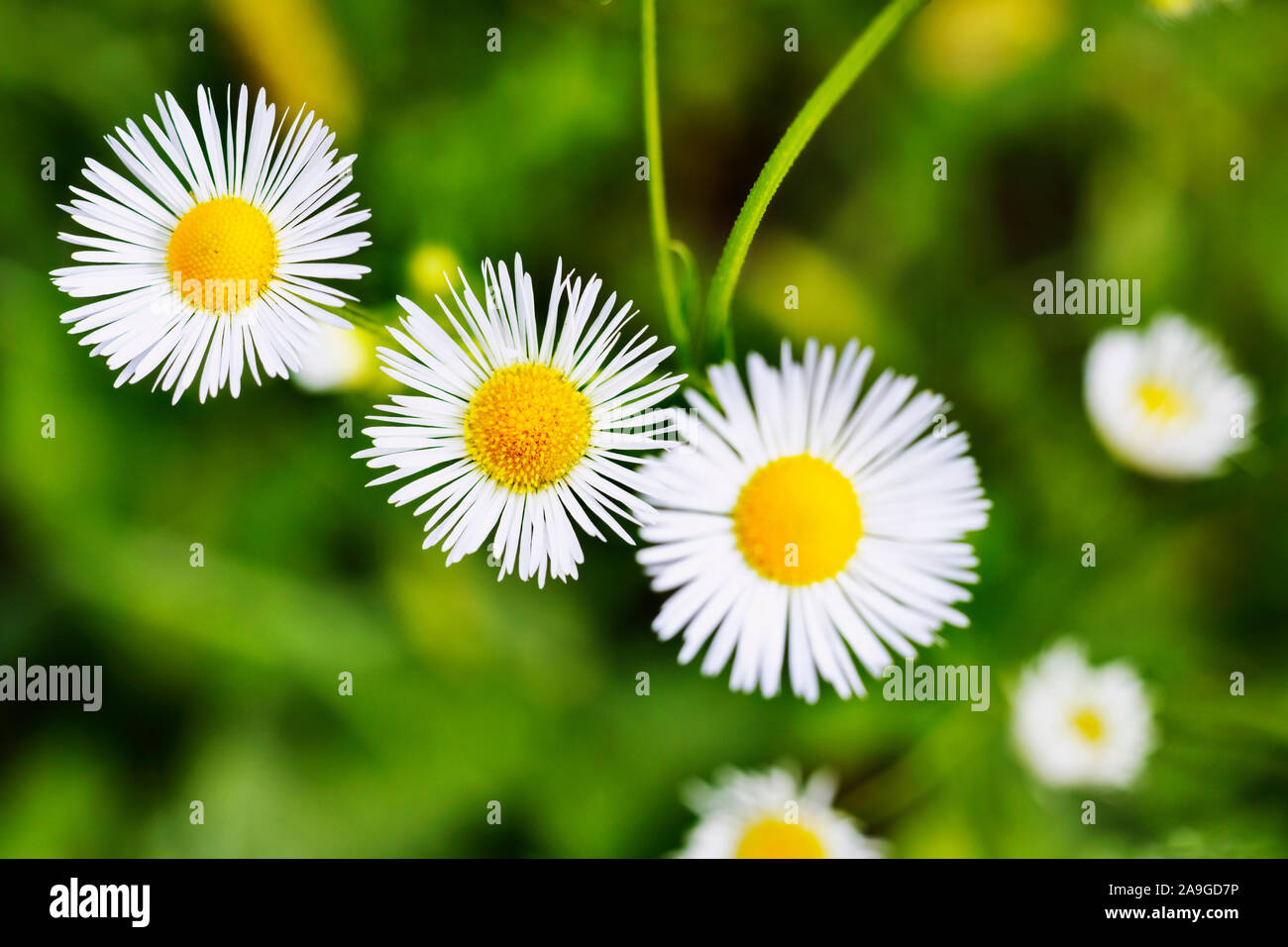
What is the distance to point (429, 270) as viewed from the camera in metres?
0.70

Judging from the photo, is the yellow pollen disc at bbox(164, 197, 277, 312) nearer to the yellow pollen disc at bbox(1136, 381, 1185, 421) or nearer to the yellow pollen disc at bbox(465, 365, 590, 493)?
the yellow pollen disc at bbox(465, 365, 590, 493)

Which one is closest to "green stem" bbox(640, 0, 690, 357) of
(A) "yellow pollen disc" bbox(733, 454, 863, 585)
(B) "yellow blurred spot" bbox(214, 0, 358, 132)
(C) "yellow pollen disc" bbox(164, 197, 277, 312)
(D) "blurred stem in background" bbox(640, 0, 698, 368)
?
(D) "blurred stem in background" bbox(640, 0, 698, 368)

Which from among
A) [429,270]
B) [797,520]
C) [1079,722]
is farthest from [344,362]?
[1079,722]

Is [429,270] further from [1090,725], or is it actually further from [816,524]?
[1090,725]

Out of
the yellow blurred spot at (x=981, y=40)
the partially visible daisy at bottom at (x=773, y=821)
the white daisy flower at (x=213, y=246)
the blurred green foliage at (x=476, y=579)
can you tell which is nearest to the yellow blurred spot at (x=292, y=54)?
the blurred green foliage at (x=476, y=579)

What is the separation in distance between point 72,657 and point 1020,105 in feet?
4.24

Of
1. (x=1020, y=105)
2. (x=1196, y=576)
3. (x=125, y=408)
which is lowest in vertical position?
(x=1196, y=576)

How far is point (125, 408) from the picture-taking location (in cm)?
109

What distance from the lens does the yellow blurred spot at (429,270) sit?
702mm

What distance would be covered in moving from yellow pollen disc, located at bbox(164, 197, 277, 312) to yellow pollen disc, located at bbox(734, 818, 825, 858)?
2.28 ft

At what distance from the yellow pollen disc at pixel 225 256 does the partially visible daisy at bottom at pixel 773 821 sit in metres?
0.68

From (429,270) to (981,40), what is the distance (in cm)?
85
